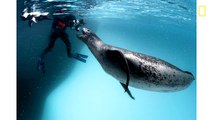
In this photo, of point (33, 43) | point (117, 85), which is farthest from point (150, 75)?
point (33, 43)

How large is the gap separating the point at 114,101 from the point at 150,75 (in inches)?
19.3

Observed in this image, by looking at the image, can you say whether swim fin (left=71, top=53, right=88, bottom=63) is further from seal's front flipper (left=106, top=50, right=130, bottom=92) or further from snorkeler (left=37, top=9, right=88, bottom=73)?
seal's front flipper (left=106, top=50, right=130, bottom=92)

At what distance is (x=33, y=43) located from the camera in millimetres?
3766

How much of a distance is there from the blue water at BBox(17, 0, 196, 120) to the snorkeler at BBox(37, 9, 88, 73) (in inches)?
2.2

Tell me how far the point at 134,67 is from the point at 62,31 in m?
0.78

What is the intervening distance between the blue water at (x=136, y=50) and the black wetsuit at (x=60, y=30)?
0.21ft

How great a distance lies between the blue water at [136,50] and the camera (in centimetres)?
382

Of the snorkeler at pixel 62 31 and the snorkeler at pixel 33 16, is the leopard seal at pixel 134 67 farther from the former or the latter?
the snorkeler at pixel 33 16

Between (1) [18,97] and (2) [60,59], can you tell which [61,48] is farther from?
(1) [18,97]

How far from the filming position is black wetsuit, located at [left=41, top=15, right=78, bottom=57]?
3.78 meters

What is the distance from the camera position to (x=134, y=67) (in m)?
3.62

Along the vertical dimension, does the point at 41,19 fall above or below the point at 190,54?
above

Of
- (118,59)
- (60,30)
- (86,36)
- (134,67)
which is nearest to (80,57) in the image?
(86,36)

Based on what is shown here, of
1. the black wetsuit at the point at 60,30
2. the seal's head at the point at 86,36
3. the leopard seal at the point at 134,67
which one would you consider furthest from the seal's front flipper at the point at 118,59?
the black wetsuit at the point at 60,30
